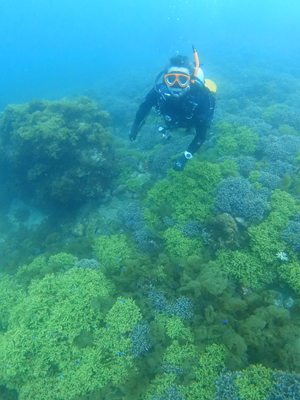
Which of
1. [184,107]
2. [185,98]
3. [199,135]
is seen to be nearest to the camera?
[185,98]

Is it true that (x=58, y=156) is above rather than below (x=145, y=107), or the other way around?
below

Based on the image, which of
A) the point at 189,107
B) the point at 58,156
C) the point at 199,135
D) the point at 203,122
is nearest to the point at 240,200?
the point at 199,135

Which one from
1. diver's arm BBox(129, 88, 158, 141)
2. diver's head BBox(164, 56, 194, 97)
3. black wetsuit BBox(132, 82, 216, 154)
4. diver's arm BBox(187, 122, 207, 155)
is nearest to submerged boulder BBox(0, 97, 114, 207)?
diver's arm BBox(129, 88, 158, 141)

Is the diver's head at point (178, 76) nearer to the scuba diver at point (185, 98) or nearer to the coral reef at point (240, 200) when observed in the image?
the scuba diver at point (185, 98)

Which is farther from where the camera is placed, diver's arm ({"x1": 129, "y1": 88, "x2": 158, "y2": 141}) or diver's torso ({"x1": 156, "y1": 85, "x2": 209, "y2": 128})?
diver's arm ({"x1": 129, "y1": 88, "x2": 158, "y2": 141})

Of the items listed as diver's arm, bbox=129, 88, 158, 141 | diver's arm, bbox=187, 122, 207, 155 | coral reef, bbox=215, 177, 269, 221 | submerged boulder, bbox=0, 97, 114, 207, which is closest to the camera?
coral reef, bbox=215, 177, 269, 221

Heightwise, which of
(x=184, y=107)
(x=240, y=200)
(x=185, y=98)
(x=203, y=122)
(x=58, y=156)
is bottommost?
(x=58, y=156)

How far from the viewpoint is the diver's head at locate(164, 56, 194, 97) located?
6461 mm

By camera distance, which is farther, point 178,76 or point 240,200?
point 240,200

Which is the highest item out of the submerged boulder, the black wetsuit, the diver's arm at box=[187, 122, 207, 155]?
the black wetsuit

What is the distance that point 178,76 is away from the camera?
21.1 ft

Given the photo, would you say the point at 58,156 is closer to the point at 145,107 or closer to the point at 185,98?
the point at 145,107

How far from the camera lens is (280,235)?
6.02 meters

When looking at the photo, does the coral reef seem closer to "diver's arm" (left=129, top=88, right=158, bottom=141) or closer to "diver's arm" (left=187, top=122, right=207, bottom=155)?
"diver's arm" (left=187, top=122, right=207, bottom=155)
